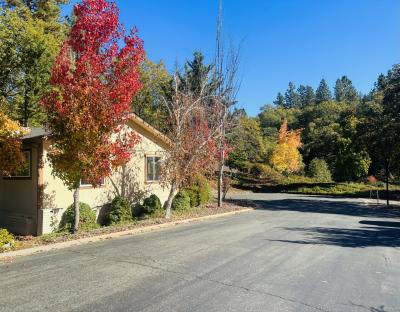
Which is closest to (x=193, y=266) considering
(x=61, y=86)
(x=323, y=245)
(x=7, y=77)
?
(x=323, y=245)

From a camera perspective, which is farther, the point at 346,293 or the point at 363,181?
the point at 363,181

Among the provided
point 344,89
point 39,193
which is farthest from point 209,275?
point 344,89

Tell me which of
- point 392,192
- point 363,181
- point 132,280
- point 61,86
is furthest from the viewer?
point 363,181

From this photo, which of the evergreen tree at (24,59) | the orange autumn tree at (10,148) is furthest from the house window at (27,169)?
the evergreen tree at (24,59)

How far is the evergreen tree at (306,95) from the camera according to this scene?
12835cm

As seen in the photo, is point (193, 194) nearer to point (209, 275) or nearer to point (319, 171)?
point (209, 275)

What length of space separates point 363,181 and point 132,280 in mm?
46813

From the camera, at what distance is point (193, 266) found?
27.1 ft

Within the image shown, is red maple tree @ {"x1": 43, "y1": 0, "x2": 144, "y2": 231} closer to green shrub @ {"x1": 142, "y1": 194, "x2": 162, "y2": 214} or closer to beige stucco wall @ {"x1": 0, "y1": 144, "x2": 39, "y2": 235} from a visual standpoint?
beige stucco wall @ {"x1": 0, "y1": 144, "x2": 39, "y2": 235}

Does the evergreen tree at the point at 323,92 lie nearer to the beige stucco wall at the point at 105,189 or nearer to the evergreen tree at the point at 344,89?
the evergreen tree at the point at 344,89

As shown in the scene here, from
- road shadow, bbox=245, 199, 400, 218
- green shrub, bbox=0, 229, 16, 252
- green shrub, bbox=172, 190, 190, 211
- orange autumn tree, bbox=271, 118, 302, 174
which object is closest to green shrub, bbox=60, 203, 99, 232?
green shrub, bbox=0, 229, 16, 252

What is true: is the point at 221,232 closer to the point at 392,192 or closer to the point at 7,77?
the point at 7,77

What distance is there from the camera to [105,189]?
17.0 metres

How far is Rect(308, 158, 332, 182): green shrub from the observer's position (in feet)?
178
